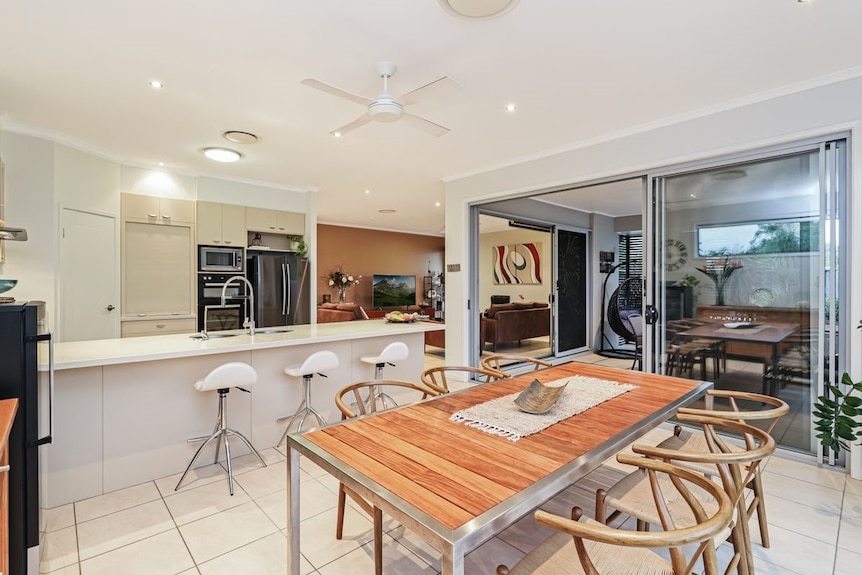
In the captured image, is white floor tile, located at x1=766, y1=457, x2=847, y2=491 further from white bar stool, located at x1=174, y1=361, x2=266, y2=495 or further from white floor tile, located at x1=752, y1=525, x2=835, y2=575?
white bar stool, located at x1=174, y1=361, x2=266, y2=495

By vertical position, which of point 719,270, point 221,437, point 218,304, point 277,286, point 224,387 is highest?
point 719,270

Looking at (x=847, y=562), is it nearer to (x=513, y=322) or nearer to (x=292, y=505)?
(x=292, y=505)

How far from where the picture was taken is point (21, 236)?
2643mm

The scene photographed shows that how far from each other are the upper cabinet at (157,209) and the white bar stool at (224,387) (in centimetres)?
303

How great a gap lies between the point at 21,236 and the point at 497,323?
590 cm

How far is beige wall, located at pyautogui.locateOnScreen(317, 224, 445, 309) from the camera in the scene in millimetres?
9562

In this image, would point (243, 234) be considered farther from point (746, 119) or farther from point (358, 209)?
point (746, 119)

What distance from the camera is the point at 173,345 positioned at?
281cm

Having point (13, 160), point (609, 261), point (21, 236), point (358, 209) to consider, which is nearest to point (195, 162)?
point (13, 160)

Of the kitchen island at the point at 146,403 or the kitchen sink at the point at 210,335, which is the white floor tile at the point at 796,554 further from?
the kitchen sink at the point at 210,335

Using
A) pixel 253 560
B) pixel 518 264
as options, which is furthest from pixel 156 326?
pixel 518 264

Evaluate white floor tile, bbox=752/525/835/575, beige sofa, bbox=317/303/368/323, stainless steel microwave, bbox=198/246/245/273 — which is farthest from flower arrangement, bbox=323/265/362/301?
white floor tile, bbox=752/525/835/575

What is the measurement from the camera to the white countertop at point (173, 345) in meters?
2.33

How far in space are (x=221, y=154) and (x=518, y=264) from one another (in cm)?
738
